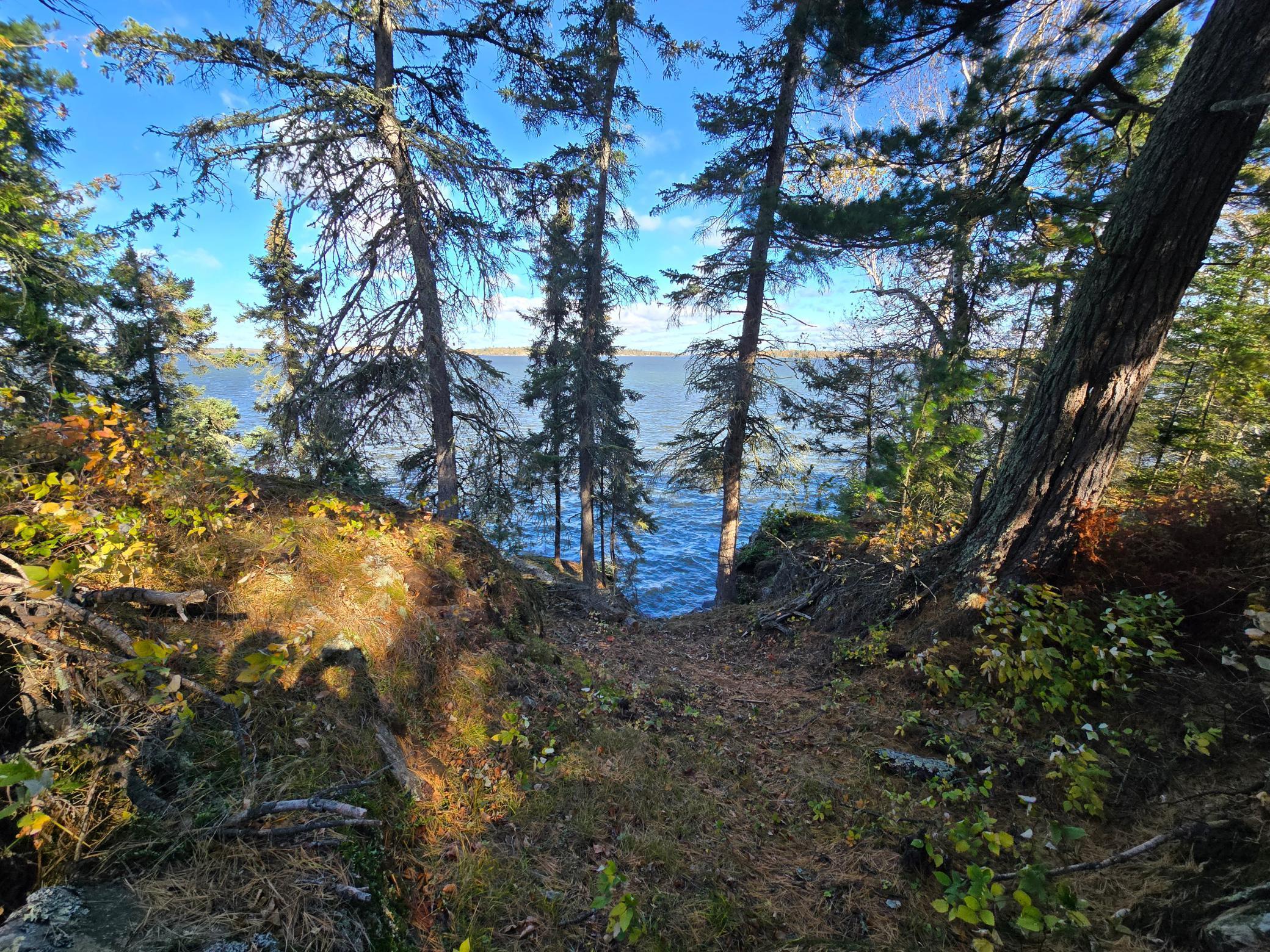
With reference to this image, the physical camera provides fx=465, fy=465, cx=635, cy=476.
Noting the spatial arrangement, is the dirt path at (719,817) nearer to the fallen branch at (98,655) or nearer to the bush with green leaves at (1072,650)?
the bush with green leaves at (1072,650)

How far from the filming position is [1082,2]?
5.21 metres

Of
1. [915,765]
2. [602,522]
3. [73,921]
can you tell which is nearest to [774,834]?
[915,765]

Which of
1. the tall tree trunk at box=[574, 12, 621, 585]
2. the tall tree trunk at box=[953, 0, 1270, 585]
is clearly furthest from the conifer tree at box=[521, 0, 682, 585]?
the tall tree trunk at box=[953, 0, 1270, 585]

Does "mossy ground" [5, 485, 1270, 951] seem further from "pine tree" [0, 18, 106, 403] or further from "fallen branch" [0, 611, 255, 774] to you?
"pine tree" [0, 18, 106, 403]

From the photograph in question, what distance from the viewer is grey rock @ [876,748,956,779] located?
372 centimetres

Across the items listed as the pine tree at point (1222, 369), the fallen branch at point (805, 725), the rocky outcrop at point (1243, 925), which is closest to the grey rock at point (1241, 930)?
the rocky outcrop at point (1243, 925)

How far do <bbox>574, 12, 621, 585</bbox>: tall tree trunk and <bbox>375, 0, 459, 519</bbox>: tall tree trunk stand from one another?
5.32m

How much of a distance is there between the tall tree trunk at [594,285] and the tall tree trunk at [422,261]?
5.32m

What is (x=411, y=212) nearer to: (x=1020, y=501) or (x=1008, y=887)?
(x=1020, y=501)

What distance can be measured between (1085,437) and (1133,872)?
11.0 ft

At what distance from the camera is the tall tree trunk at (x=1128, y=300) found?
3385 millimetres

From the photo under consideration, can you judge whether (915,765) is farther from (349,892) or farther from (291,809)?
(291,809)

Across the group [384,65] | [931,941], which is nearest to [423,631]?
[931,941]

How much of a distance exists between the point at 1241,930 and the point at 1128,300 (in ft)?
14.0
